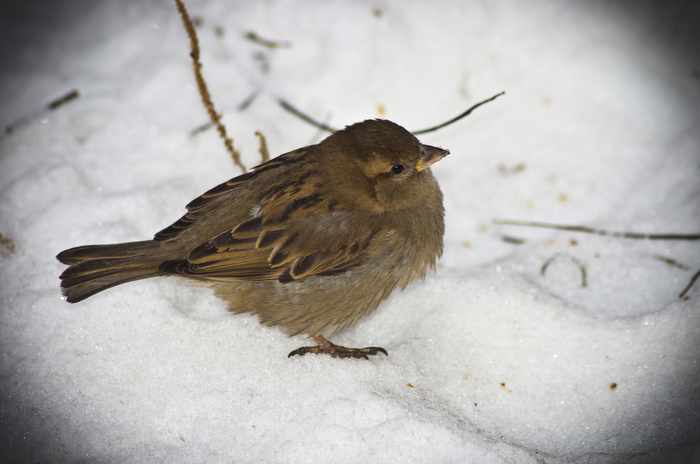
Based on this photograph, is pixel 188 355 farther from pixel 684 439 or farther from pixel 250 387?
pixel 684 439

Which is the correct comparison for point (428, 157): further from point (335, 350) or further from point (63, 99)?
point (63, 99)

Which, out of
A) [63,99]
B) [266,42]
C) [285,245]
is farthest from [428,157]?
[63,99]

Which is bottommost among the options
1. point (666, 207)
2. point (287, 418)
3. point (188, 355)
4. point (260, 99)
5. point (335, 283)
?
point (287, 418)

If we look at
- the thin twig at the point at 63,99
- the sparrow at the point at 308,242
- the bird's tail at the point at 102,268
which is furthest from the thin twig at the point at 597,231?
the thin twig at the point at 63,99

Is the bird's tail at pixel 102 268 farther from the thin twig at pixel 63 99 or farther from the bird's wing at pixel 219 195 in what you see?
the thin twig at pixel 63 99

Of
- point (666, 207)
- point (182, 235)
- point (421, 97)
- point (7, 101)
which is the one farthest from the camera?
point (421, 97)

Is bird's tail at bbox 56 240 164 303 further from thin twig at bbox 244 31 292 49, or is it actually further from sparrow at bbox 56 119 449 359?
thin twig at bbox 244 31 292 49

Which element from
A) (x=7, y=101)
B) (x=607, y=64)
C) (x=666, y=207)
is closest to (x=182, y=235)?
(x=7, y=101)
